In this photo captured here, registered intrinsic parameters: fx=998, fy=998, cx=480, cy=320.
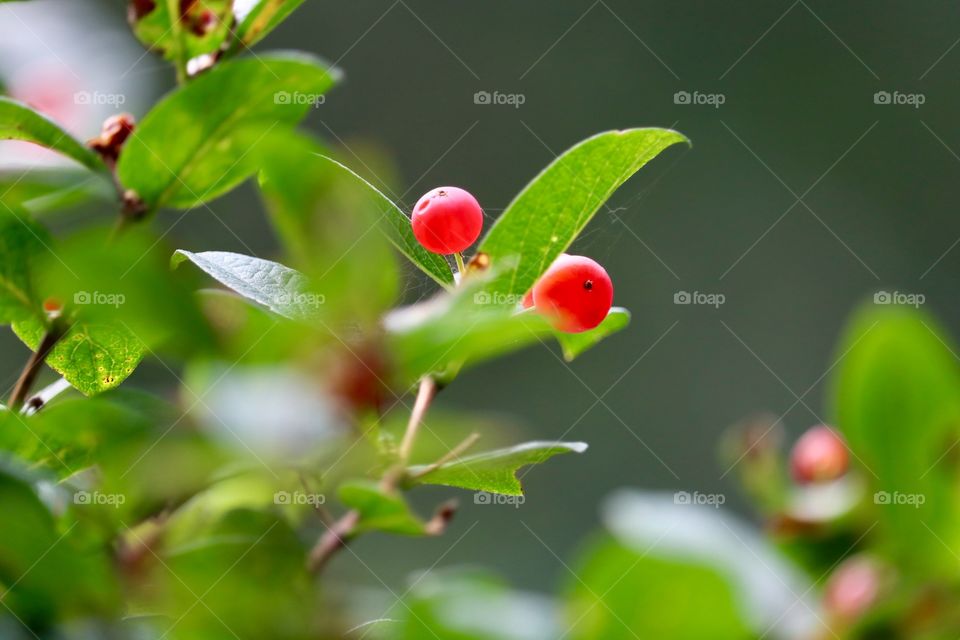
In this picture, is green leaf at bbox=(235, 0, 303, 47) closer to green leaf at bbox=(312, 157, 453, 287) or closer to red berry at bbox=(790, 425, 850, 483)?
green leaf at bbox=(312, 157, 453, 287)

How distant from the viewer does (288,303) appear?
359mm

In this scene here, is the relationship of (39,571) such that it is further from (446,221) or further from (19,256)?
(446,221)

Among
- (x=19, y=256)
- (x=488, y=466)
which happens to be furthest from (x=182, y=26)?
(x=488, y=466)

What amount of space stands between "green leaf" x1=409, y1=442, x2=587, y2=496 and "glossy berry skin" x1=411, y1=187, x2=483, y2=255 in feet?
0.53

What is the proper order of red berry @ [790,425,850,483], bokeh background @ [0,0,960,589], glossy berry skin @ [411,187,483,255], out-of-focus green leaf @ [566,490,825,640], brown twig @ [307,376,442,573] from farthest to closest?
bokeh background @ [0,0,960,589], glossy berry skin @ [411,187,483,255], red berry @ [790,425,850,483], brown twig @ [307,376,442,573], out-of-focus green leaf @ [566,490,825,640]

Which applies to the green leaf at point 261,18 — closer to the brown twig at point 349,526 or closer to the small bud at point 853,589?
the brown twig at point 349,526

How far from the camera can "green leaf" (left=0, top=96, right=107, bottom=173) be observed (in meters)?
0.46

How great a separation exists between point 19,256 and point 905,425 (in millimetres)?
366

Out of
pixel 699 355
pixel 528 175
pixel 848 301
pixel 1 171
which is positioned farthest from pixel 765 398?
pixel 1 171

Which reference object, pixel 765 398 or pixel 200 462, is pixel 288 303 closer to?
pixel 200 462

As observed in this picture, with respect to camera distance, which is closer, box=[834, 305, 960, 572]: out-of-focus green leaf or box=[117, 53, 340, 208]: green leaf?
box=[834, 305, 960, 572]: out-of-focus green leaf

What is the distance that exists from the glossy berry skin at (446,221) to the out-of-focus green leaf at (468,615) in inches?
13.8

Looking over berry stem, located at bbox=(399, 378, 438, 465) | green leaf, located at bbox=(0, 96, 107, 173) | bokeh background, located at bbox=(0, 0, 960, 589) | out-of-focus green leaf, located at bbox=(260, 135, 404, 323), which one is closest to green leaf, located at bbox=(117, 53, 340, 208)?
green leaf, located at bbox=(0, 96, 107, 173)

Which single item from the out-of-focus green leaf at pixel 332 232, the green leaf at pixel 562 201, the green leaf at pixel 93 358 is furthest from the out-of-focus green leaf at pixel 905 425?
the green leaf at pixel 93 358
